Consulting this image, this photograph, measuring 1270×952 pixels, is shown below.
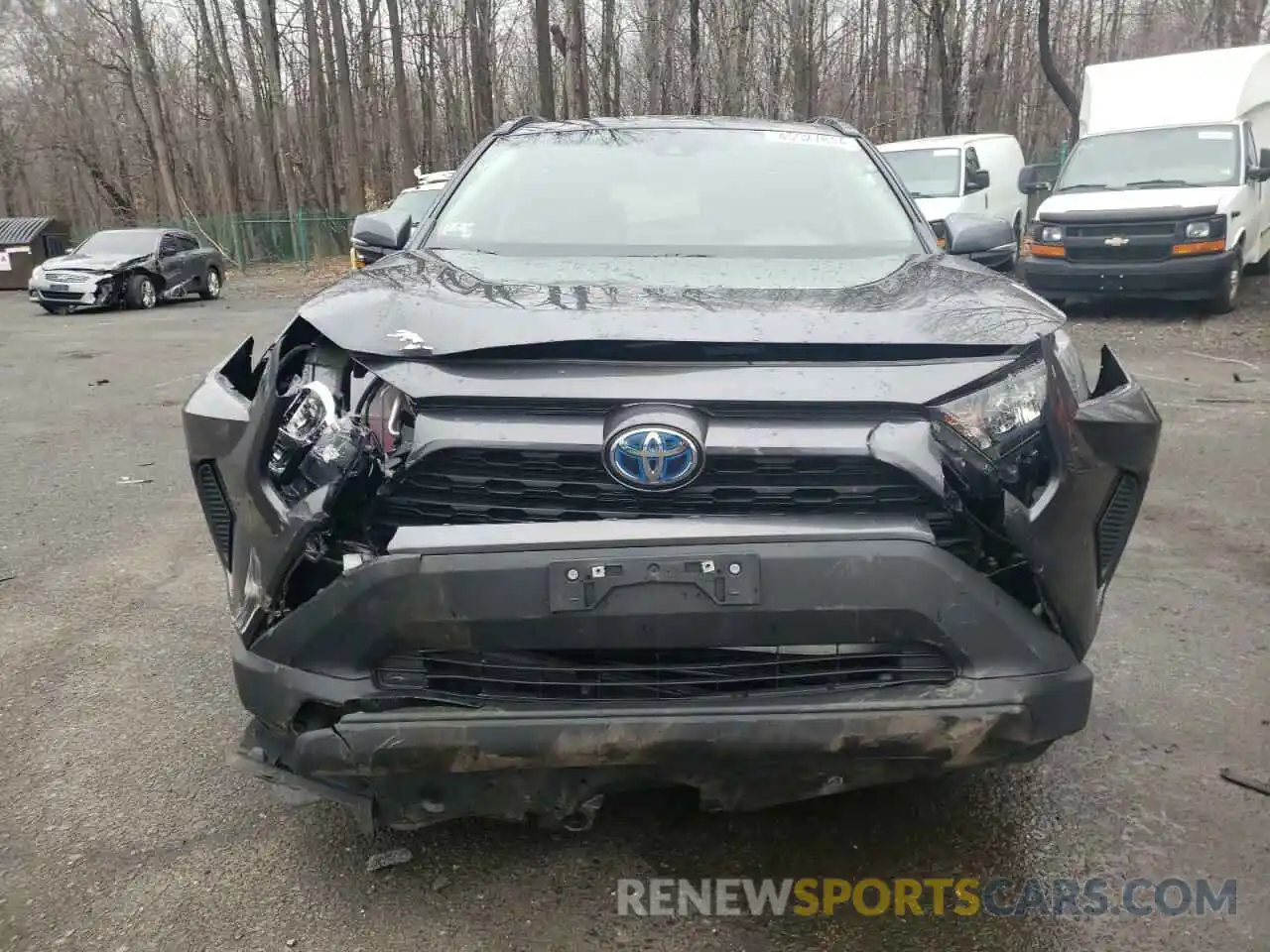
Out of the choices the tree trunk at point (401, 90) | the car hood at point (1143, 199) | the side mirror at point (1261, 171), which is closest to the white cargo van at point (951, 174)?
the car hood at point (1143, 199)

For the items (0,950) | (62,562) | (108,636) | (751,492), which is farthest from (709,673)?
(62,562)

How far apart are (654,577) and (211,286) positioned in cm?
2072

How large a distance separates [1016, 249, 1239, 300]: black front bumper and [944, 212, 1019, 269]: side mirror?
8.45m

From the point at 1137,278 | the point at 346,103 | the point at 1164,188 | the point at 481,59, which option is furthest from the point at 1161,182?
the point at 346,103

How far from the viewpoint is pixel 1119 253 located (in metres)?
11.2

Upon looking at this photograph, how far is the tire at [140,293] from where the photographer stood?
18219mm

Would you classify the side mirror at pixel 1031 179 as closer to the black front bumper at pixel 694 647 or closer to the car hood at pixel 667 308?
the car hood at pixel 667 308

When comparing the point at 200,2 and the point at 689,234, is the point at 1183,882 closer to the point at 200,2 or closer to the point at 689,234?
the point at 689,234

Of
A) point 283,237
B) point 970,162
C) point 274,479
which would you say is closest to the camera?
point 274,479

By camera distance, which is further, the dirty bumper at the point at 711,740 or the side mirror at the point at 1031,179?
the side mirror at the point at 1031,179

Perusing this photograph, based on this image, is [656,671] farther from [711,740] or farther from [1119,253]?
[1119,253]

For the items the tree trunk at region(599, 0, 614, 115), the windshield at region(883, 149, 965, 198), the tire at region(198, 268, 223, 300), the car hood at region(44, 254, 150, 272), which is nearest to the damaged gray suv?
the windshield at region(883, 149, 965, 198)

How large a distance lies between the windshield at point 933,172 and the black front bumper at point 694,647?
12890mm

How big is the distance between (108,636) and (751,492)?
2912 millimetres
